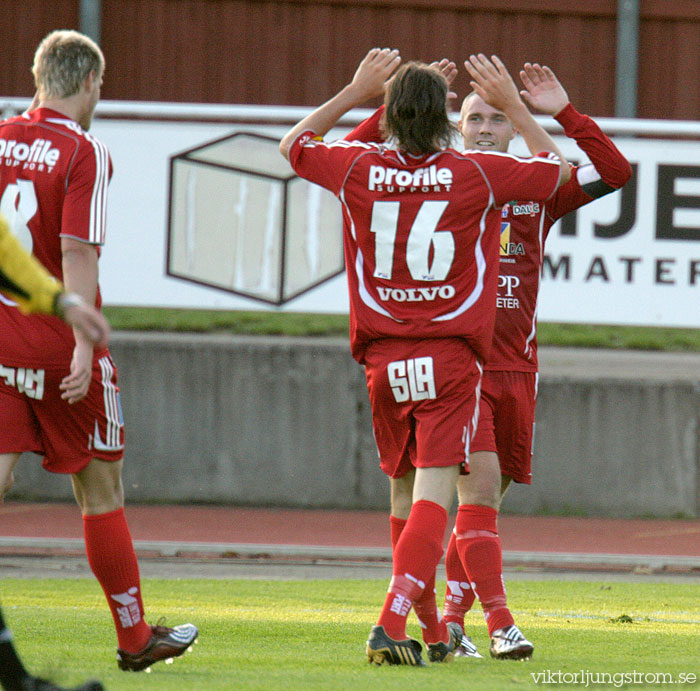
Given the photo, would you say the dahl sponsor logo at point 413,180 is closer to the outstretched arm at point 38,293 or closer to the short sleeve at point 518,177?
the short sleeve at point 518,177

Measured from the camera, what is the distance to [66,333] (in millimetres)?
4266

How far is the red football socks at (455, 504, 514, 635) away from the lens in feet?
16.0

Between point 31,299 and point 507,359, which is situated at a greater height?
point 31,299

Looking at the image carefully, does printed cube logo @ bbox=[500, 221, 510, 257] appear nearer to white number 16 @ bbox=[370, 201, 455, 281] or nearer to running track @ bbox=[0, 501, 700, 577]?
white number 16 @ bbox=[370, 201, 455, 281]

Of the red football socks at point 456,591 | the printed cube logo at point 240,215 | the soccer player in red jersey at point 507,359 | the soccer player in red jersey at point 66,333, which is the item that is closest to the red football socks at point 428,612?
the soccer player in red jersey at point 507,359

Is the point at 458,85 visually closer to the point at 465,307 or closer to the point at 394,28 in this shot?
the point at 394,28

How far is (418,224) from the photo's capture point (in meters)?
4.44

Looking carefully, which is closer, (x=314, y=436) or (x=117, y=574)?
(x=117, y=574)

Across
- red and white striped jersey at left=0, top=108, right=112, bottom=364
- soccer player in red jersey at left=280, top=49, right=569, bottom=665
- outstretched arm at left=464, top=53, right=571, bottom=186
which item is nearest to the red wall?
outstretched arm at left=464, top=53, right=571, bottom=186

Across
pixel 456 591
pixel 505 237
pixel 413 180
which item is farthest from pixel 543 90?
pixel 456 591

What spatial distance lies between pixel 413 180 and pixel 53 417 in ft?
4.76

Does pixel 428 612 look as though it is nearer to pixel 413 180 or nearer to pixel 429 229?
pixel 429 229

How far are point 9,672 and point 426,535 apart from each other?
151 cm

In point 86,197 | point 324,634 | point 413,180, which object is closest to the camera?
point 86,197
